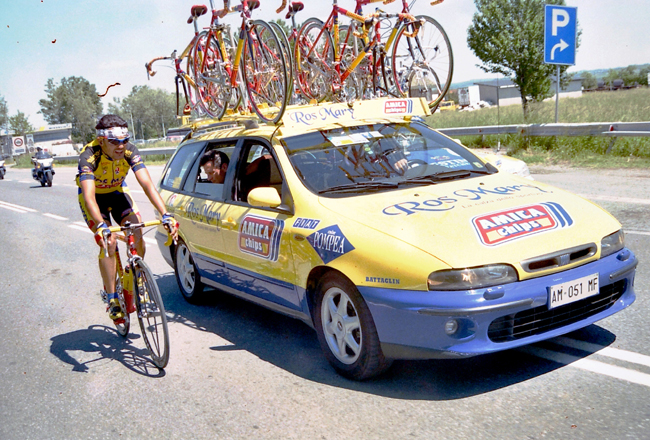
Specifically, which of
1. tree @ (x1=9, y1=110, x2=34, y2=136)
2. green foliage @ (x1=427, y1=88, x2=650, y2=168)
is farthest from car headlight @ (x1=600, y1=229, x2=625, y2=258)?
tree @ (x1=9, y1=110, x2=34, y2=136)

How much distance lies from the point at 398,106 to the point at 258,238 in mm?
1808

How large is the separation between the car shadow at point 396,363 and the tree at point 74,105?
365 ft

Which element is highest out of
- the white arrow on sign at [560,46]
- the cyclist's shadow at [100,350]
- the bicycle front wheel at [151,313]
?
the white arrow on sign at [560,46]

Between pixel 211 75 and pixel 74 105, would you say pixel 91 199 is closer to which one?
pixel 211 75

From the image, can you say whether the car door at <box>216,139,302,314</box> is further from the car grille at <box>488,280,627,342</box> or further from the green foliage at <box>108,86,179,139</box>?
the green foliage at <box>108,86,179,139</box>

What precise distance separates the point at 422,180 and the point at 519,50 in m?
37.9

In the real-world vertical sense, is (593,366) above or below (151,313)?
below

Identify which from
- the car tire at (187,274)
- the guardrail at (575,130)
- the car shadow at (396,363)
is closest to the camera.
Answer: the car shadow at (396,363)

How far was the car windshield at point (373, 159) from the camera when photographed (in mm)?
4742

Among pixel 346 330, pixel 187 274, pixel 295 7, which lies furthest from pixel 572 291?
pixel 295 7

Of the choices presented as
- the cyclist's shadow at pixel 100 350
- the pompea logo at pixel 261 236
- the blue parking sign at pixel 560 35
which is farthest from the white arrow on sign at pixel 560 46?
the cyclist's shadow at pixel 100 350

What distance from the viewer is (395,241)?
3771mm

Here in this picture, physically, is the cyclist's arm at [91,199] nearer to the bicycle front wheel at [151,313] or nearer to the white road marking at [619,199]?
the bicycle front wheel at [151,313]

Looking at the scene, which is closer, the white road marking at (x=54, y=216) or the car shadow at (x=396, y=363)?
the car shadow at (x=396, y=363)
